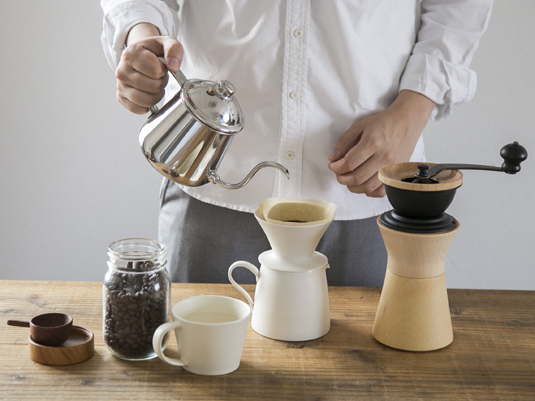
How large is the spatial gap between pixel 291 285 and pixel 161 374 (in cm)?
20

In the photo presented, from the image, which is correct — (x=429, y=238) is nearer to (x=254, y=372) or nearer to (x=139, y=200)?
(x=254, y=372)

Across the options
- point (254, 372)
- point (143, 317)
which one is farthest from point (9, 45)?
point (254, 372)

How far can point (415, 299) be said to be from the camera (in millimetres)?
700

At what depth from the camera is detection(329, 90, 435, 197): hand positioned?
0.89 m

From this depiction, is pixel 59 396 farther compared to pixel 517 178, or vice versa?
pixel 517 178

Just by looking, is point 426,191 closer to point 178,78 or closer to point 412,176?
point 412,176

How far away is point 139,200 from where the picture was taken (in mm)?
1762

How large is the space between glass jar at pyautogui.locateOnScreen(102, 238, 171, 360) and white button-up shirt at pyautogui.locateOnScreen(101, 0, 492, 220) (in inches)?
14.2

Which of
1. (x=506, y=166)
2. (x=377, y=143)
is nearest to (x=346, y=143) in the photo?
(x=377, y=143)

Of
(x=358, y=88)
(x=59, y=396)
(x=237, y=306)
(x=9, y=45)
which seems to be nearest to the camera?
(x=59, y=396)

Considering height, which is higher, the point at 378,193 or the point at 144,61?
the point at 144,61

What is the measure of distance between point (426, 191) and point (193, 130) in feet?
0.98

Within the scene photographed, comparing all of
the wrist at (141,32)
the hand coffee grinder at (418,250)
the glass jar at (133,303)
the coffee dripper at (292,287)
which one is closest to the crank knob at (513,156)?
the hand coffee grinder at (418,250)

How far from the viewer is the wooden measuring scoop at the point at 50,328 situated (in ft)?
2.11
